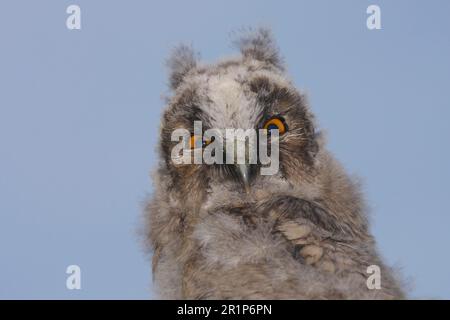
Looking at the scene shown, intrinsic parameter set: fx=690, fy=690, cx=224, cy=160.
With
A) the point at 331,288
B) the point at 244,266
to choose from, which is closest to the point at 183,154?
the point at 244,266

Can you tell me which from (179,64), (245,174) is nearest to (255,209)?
(245,174)

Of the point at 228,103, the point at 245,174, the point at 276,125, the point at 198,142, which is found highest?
the point at 228,103

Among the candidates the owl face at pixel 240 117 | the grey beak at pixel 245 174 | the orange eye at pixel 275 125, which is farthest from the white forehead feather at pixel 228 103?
the grey beak at pixel 245 174

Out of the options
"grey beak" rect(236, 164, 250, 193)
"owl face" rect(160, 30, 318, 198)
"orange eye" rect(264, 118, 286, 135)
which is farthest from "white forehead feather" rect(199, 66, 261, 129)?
"grey beak" rect(236, 164, 250, 193)

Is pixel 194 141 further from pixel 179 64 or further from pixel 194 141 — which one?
pixel 179 64

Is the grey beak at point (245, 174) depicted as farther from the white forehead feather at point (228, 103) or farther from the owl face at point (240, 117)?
the white forehead feather at point (228, 103)
